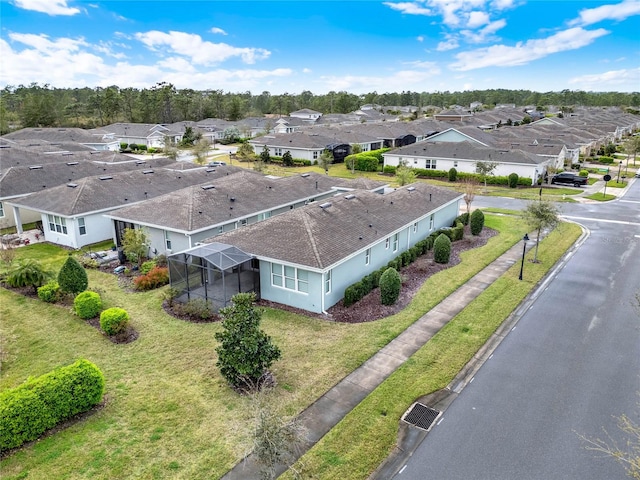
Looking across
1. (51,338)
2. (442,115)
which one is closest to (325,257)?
(51,338)

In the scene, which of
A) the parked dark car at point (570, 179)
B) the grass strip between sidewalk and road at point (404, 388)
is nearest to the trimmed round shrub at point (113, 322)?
the grass strip between sidewalk and road at point (404, 388)

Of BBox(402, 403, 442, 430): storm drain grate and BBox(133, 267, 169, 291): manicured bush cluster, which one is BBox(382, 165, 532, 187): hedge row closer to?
BBox(133, 267, 169, 291): manicured bush cluster

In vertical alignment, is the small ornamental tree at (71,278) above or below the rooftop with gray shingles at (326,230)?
below

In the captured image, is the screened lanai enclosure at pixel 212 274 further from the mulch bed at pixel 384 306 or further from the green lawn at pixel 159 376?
the green lawn at pixel 159 376

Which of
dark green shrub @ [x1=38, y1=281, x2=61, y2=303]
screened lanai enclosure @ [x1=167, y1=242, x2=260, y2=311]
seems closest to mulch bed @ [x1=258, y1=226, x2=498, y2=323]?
screened lanai enclosure @ [x1=167, y1=242, x2=260, y2=311]

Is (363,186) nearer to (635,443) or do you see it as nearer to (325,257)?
(325,257)

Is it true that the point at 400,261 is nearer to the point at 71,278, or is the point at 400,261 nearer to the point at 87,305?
the point at 87,305

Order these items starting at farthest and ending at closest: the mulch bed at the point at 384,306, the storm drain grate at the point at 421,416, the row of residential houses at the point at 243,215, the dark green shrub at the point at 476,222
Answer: the dark green shrub at the point at 476,222 → the row of residential houses at the point at 243,215 → the mulch bed at the point at 384,306 → the storm drain grate at the point at 421,416
